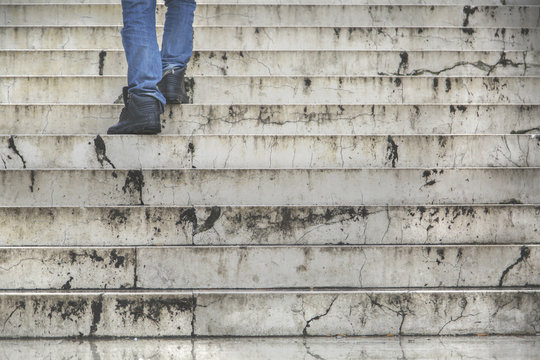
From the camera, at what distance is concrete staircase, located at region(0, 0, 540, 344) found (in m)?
2.86

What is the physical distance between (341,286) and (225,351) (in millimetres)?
630

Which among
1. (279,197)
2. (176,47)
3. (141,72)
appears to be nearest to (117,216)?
(279,197)

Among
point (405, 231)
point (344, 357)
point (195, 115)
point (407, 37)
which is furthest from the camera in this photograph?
point (407, 37)

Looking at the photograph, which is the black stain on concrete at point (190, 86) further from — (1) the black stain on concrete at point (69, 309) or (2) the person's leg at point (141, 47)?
(1) the black stain on concrete at point (69, 309)

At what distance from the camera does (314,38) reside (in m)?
5.30

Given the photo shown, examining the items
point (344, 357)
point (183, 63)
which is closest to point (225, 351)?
point (344, 357)

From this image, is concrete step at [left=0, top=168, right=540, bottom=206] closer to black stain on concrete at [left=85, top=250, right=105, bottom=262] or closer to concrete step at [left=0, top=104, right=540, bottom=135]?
black stain on concrete at [left=85, top=250, right=105, bottom=262]

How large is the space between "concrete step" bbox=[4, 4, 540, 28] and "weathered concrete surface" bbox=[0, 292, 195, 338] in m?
3.28

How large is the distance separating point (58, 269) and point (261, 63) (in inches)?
93.1

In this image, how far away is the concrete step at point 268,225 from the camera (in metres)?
3.19

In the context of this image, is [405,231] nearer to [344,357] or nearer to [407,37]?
[344,357]

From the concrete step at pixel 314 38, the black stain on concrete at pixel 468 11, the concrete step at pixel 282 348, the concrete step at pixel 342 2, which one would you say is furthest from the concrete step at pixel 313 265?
the concrete step at pixel 342 2

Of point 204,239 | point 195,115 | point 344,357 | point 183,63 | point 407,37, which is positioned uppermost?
Answer: point 407,37

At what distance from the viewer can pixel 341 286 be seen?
3.06m
